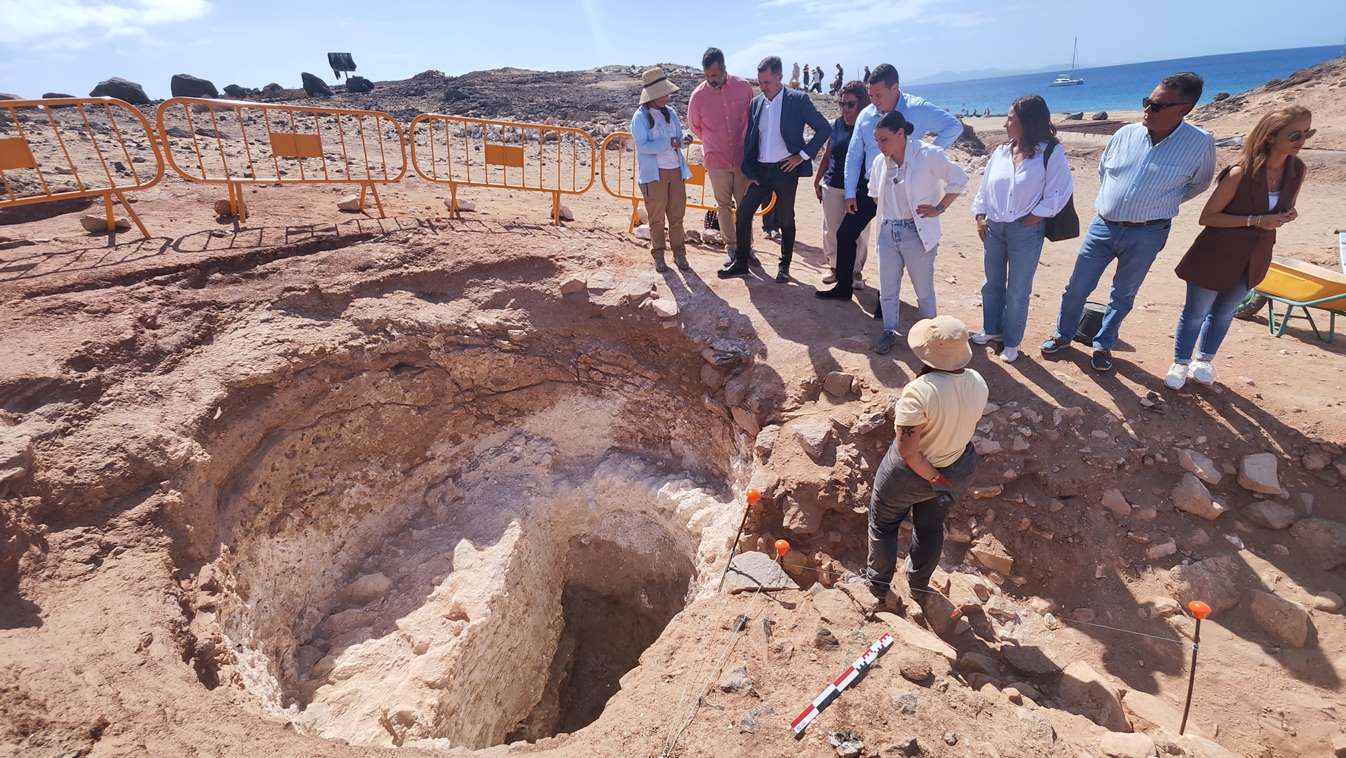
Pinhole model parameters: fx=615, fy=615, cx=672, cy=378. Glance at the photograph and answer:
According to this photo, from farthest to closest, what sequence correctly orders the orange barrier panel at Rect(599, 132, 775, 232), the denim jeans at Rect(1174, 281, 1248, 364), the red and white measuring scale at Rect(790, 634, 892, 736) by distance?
the orange barrier panel at Rect(599, 132, 775, 232), the denim jeans at Rect(1174, 281, 1248, 364), the red and white measuring scale at Rect(790, 634, 892, 736)

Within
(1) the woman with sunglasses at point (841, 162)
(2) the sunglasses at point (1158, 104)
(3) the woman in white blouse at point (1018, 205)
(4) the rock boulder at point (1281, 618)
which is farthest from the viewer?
(1) the woman with sunglasses at point (841, 162)

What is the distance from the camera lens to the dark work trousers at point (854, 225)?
209 inches

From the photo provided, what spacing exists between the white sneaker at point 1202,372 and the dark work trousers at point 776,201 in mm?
3443

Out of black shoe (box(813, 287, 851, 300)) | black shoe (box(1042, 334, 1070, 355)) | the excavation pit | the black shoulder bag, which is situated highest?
the black shoulder bag

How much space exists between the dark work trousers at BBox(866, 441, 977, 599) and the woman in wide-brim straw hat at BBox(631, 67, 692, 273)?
3708 millimetres

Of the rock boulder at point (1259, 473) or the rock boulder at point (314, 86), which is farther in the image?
the rock boulder at point (314, 86)

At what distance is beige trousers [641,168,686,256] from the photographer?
6.14 meters

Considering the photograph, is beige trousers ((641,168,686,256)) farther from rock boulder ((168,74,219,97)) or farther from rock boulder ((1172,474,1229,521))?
rock boulder ((168,74,219,97))

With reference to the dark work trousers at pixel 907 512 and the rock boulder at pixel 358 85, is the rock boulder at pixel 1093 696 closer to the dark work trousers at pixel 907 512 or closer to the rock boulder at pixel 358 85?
the dark work trousers at pixel 907 512

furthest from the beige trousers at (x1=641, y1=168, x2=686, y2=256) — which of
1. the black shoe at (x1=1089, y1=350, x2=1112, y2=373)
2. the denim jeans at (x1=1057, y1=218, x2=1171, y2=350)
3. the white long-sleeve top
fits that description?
the black shoe at (x1=1089, y1=350, x2=1112, y2=373)

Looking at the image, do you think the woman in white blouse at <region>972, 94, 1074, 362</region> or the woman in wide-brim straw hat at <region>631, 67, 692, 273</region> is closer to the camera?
the woman in white blouse at <region>972, 94, 1074, 362</region>

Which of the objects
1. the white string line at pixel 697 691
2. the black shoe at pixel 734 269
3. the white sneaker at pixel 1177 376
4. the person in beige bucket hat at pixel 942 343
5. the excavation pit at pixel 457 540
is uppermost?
the person in beige bucket hat at pixel 942 343

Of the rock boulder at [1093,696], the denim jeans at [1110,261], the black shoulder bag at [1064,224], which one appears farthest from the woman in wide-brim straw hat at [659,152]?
the rock boulder at [1093,696]

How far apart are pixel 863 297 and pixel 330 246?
539 centimetres
